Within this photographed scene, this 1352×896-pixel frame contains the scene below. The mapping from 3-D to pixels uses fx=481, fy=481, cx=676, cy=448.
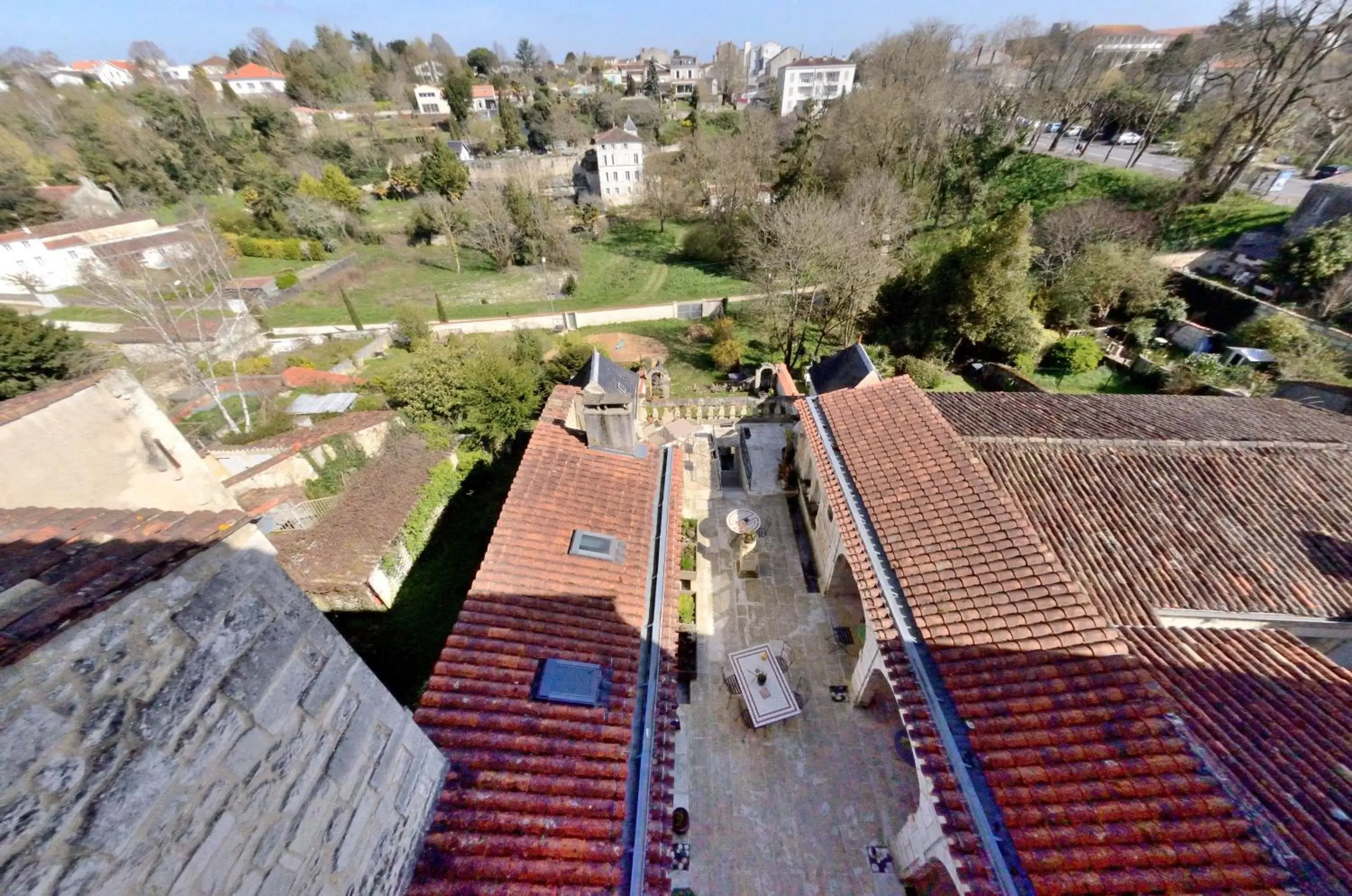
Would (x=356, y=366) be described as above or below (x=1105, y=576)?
below

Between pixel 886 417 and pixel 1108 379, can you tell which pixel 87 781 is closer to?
pixel 886 417

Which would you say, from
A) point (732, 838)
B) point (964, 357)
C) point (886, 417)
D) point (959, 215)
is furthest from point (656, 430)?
point (959, 215)

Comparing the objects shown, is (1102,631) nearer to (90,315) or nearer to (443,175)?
(90,315)

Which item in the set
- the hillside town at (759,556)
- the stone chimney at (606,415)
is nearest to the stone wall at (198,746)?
the hillside town at (759,556)

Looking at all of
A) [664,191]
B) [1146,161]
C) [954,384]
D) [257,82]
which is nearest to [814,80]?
[664,191]

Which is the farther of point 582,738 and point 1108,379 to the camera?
point 1108,379
